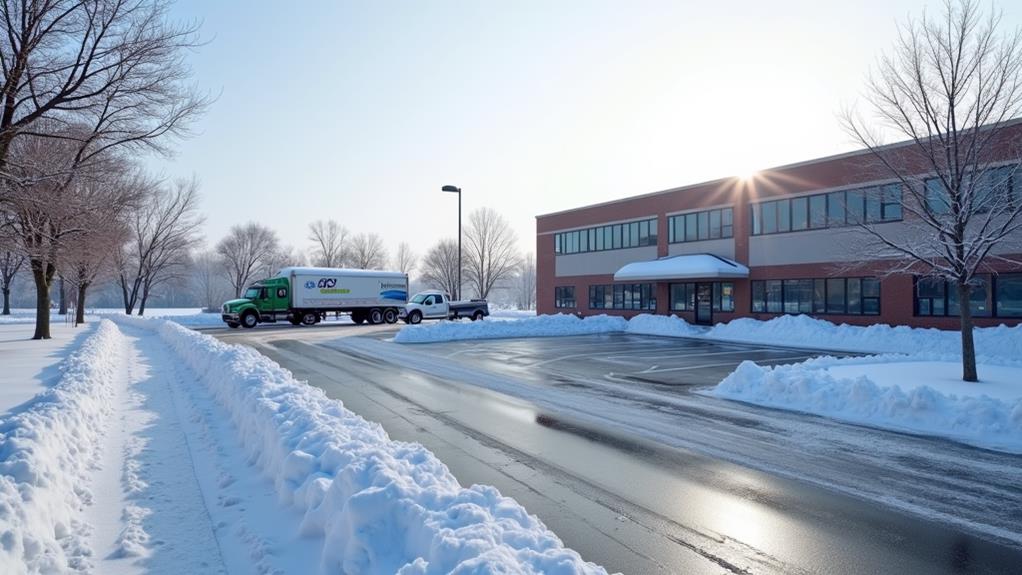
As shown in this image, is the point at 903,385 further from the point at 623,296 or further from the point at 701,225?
the point at 623,296

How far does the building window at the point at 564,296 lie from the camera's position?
139 ft

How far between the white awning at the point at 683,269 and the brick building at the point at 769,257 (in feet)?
0.24

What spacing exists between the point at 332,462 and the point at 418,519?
1.75m

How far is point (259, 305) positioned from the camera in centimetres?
3600

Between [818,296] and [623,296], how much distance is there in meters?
12.2

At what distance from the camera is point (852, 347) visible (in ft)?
72.7

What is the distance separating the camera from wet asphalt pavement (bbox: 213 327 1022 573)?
186 inches

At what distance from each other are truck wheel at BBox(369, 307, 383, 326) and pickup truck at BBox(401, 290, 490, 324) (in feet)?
5.00

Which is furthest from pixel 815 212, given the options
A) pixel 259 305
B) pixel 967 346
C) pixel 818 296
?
pixel 259 305

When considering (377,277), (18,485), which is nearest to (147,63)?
(18,485)

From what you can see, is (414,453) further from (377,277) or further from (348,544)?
(377,277)

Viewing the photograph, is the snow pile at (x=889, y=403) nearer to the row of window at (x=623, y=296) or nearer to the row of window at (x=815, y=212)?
the row of window at (x=815, y=212)

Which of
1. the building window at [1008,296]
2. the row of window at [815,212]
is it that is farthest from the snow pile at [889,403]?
the row of window at [815,212]

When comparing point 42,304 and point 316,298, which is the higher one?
point 316,298
